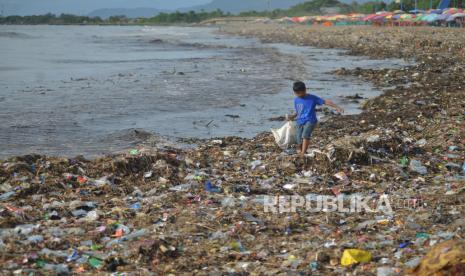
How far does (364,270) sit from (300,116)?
421 cm

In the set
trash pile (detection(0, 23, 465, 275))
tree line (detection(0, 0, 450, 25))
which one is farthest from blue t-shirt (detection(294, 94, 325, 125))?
tree line (detection(0, 0, 450, 25))

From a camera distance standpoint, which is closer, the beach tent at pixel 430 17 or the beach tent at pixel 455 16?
the beach tent at pixel 455 16

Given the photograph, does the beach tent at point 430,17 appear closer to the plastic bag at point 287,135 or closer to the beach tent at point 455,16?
the beach tent at point 455,16

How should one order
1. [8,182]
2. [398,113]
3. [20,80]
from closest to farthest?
[8,182]
[398,113]
[20,80]

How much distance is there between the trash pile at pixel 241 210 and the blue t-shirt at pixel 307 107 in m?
0.59

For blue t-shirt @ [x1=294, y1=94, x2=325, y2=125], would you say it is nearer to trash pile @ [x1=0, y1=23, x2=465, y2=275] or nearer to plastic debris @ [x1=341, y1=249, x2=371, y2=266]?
trash pile @ [x1=0, y1=23, x2=465, y2=275]

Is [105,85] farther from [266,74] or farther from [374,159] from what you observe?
[374,159]

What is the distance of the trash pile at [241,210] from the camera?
16.0 ft

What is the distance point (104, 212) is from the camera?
631cm

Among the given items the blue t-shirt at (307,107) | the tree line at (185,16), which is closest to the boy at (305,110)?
the blue t-shirt at (307,107)

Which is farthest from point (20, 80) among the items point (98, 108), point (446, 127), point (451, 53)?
point (451, 53)

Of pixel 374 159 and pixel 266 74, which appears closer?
pixel 374 159

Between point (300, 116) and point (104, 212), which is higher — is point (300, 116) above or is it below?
above

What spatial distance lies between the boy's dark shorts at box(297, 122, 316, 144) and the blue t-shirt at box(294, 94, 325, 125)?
0.19 feet
